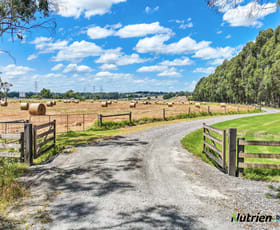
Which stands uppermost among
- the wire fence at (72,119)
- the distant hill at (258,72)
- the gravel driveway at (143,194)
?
the distant hill at (258,72)

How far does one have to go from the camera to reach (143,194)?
5.47 m

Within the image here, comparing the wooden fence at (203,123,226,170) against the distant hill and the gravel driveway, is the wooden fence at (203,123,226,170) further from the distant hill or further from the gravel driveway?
the distant hill

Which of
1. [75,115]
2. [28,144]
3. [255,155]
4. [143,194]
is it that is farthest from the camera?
[75,115]

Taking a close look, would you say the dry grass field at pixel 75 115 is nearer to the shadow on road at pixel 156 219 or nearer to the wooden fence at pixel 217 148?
the wooden fence at pixel 217 148

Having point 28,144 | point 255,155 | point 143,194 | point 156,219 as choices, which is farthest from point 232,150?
→ point 28,144

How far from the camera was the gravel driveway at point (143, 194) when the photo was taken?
4.20 metres

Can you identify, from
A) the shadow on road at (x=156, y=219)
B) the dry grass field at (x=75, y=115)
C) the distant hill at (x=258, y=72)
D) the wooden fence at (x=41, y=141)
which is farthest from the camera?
the distant hill at (x=258, y=72)

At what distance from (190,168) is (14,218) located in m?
5.67

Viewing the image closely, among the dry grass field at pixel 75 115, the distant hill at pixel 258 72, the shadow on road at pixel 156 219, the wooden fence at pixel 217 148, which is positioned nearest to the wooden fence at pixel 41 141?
the shadow on road at pixel 156 219

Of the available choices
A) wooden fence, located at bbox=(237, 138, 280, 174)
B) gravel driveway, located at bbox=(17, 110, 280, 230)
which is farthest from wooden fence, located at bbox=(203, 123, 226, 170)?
wooden fence, located at bbox=(237, 138, 280, 174)

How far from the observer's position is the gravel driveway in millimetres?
4203

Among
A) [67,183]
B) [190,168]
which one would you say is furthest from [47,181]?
[190,168]

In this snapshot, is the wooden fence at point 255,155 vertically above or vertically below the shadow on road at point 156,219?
above

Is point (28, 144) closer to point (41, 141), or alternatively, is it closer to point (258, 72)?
point (41, 141)
